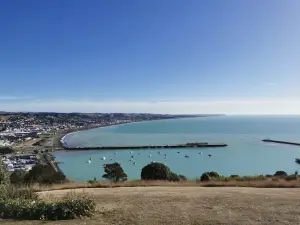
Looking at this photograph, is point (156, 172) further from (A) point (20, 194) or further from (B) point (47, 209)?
(B) point (47, 209)

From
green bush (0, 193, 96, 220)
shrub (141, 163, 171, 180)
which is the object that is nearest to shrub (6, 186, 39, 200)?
green bush (0, 193, 96, 220)

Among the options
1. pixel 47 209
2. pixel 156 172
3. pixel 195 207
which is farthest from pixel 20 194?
pixel 156 172

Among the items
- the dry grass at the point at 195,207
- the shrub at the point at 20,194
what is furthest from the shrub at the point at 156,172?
the shrub at the point at 20,194

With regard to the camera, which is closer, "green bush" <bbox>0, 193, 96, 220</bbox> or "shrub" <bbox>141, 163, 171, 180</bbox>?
"green bush" <bbox>0, 193, 96, 220</bbox>

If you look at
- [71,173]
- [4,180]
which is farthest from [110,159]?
[4,180]

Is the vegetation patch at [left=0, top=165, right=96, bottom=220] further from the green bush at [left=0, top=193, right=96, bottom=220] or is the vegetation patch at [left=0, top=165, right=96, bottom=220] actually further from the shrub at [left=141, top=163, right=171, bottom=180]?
the shrub at [left=141, top=163, right=171, bottom=180]

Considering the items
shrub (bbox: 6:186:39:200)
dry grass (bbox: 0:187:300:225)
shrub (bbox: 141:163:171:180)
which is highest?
shrub (bbox: 6:186:39:200)
